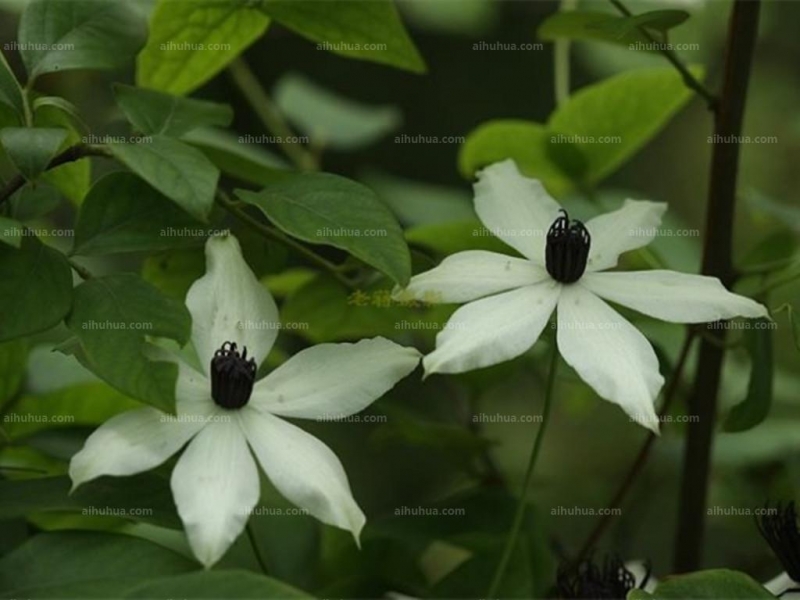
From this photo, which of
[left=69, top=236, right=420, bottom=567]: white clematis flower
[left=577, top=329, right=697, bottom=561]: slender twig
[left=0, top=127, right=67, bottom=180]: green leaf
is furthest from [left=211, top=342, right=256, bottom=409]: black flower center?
[left=577, top=329, right=697, bottom=561]: slender twig

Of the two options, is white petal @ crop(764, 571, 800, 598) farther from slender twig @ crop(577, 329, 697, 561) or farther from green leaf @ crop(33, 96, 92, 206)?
green leaf @ crop(33, 96, 92, 206)

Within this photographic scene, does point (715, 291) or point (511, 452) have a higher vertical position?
point (715, 291)

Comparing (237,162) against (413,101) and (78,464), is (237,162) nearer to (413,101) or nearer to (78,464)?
(78,464)

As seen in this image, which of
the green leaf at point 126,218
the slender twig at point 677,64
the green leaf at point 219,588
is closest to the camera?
the green leaf at point 219,588

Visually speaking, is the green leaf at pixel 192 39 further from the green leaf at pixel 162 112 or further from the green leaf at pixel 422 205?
the green leaf at pixel 422 205

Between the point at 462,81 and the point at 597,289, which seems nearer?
the point at 597,289

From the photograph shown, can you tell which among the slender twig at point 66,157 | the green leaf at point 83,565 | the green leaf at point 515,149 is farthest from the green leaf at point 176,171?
the green leaf at point 515,149

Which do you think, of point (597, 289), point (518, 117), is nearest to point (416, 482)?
point (518, 117)
